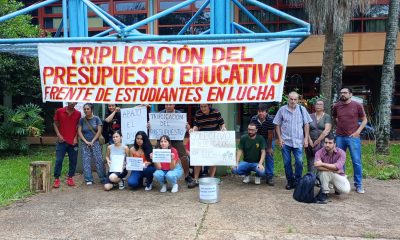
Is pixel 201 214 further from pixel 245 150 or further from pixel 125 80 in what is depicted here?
pixel 125 80

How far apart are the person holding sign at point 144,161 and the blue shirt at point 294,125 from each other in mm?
2499

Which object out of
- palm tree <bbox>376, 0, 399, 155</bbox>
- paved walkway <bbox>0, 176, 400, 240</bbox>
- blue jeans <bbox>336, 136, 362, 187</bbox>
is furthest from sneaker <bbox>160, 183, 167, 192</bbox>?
palm tree <bbox>376, 0, 399, 155</bbox>

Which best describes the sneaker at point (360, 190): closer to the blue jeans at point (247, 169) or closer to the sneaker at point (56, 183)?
the blue jeans at point (247, 169)

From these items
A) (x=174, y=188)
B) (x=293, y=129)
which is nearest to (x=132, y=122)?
(x=174, y=188)

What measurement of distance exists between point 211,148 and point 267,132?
3.83 ft

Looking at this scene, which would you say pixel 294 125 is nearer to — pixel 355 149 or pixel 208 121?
pixel 355 149

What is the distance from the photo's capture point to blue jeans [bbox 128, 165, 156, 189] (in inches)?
288

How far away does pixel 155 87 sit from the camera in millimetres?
6879

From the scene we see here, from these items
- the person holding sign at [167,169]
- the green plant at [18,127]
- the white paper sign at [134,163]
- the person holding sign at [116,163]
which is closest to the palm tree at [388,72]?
the person holding sign at [167,169]

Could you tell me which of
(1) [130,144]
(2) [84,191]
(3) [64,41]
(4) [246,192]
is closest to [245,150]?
(4) [246,192]

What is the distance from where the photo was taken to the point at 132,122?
26.9 ft

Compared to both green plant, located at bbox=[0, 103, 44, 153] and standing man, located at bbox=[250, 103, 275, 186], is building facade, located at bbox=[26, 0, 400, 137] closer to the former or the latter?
green plant, located at bbox=[0, 103, 44, 153]

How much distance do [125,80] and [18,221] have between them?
2.78 m

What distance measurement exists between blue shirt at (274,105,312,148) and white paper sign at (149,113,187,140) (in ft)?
6.37
